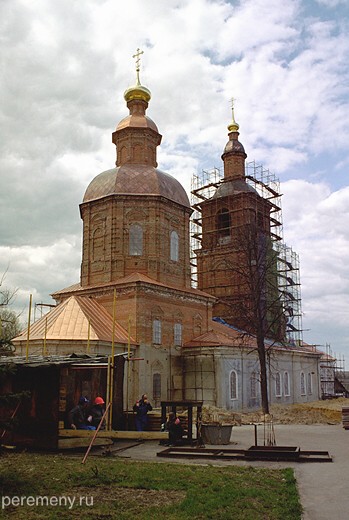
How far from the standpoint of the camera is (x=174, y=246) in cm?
3281

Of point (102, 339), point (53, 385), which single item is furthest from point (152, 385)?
point (53, 385)

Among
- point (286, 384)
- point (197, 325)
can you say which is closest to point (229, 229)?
point (197, 325)

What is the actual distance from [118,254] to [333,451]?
1892cm

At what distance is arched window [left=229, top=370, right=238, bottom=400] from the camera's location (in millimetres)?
30591

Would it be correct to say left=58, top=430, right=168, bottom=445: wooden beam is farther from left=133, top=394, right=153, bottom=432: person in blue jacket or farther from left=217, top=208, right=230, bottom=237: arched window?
left=217, top=208, right=230, bottom=237: arched window

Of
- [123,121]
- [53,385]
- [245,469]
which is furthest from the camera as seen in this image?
[123,121]

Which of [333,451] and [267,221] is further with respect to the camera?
[267,221]

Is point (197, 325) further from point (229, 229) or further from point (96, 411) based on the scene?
point (96, 411)

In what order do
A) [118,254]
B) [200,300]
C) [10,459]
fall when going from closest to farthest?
1. [10,459]
2. [118,254]
3. [200,300]

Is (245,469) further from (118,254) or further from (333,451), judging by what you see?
(118,254)

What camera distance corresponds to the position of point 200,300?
33.4 m

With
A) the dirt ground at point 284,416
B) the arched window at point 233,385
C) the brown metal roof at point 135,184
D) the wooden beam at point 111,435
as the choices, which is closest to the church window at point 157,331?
the dirt ground at point 284,416

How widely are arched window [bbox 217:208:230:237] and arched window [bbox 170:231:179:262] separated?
10.8 metres

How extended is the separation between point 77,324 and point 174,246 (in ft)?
28.9
